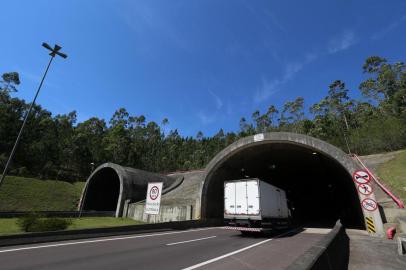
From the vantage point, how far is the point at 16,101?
228 ft

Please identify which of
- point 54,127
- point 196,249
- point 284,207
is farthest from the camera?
point 54,127

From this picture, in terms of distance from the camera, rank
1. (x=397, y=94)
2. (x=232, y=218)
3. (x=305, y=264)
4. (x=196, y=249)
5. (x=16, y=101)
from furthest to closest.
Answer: (x=16, y=101), (x=397, y=94), (x=232, y=218), (x=196, y=249), (x=305, y=264)

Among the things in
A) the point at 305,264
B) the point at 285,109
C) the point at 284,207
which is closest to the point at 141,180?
the point at 284,207

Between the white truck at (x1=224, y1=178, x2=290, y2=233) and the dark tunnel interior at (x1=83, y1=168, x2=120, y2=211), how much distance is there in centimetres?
2672

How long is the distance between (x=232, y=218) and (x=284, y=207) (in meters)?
6.79

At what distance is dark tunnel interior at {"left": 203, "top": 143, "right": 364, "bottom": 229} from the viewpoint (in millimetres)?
27219

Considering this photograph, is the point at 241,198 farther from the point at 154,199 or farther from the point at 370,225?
the point at 370,225

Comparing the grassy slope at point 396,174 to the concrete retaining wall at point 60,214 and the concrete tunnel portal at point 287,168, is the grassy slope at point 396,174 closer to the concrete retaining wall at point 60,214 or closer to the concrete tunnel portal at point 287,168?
the concrete tunnel portal at point 287,168

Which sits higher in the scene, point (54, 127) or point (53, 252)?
point (54, 127)

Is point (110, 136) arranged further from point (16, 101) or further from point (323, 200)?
point (323, 200)

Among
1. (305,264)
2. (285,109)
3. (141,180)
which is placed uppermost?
(285,109)

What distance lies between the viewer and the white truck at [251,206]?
16438mm

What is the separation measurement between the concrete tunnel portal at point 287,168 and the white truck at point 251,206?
619cm

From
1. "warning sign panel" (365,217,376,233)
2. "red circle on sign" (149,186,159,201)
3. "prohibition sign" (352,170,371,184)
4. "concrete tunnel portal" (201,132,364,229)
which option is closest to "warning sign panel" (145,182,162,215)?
"red circle on sign" (149,186,159,201)
